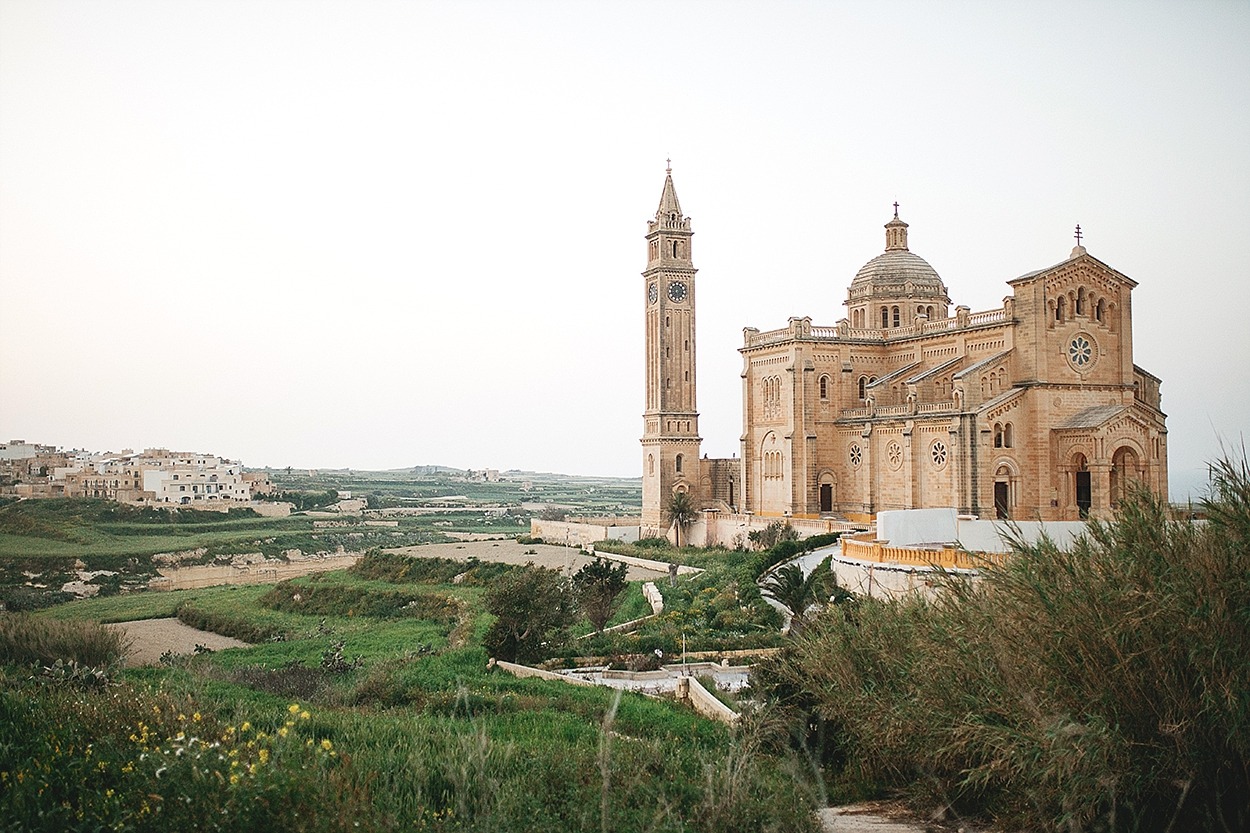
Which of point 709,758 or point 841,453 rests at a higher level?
point 841,453

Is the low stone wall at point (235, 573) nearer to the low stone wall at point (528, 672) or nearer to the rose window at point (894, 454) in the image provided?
the rose window at point (894, 454)

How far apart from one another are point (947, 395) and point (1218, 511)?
30.3m

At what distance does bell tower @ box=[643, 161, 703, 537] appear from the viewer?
5122cm

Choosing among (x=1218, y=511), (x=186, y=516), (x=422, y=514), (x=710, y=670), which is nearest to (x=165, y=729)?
(x=1218, y=511)

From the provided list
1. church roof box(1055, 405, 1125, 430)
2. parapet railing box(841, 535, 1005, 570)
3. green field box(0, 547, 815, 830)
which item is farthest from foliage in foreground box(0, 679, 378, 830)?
church roof box(1055, 405, 1125, 430)

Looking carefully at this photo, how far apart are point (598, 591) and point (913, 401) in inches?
670

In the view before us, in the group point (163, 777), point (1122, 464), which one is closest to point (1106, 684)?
point (163, 777)

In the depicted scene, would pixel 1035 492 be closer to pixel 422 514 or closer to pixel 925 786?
pixel 925 786

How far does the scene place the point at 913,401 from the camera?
1561 inches

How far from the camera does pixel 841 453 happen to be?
44250 millimetres

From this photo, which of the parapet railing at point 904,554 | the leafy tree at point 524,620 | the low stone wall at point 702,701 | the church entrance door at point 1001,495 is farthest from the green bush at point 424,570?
the low stone wall at point 702,701

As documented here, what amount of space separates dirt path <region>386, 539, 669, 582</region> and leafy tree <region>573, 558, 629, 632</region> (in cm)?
913

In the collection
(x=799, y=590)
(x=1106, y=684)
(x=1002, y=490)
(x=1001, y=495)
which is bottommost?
(x=799, y=590)

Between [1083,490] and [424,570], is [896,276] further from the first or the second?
[424,570]
